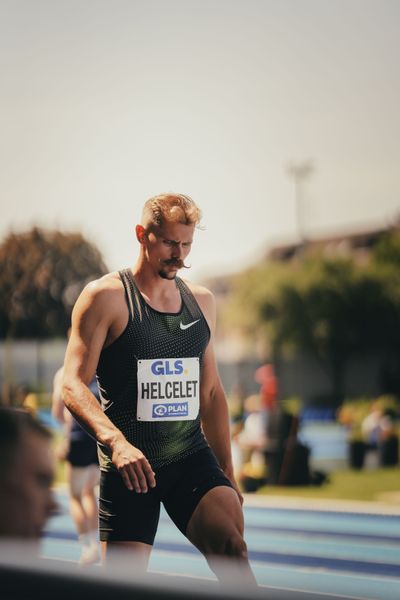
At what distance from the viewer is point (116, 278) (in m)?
2.98

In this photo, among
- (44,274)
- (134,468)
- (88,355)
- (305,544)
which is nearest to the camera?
(134,468)

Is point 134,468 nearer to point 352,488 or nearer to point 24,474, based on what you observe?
point 24,474

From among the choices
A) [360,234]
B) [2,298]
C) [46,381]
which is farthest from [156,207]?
[360,234]

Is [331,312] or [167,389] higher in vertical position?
[167,389]

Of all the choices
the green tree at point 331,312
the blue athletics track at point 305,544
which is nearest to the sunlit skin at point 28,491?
the blue athletics track at point 305,544

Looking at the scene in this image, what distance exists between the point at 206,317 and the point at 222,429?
37cm

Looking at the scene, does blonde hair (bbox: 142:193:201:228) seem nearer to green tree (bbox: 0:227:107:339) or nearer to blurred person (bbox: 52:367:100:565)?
blurred person (bbox: 52:367:100:565)

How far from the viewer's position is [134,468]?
264 cm

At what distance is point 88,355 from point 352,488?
8925 mm

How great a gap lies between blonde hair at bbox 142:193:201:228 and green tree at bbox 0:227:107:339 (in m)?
7.45

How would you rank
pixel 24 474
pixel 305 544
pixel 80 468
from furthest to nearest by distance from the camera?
pixel 305 544, pixel 80 468, pixel 24 474


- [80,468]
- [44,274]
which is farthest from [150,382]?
[44,274]

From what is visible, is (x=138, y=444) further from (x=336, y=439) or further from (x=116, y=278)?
(x=336, y=439)

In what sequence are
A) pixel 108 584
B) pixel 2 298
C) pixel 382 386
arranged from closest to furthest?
1. pixel 108 584
2. pixel 2 298
3. pixel 382 386
